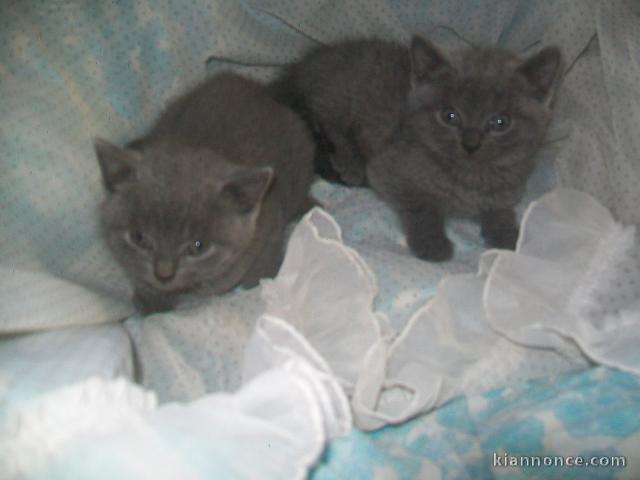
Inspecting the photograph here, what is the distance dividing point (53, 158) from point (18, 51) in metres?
0.23

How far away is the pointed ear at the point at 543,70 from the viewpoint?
4.70 ft

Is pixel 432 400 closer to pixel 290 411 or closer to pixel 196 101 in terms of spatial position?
pixel 290 411

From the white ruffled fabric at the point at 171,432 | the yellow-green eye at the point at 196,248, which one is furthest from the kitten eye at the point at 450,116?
the white ruffled fabric at the point at 171,432

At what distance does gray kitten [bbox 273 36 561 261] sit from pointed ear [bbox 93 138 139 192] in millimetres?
602

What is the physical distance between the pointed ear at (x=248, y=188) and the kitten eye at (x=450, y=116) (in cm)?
46

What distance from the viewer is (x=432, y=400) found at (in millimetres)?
1163

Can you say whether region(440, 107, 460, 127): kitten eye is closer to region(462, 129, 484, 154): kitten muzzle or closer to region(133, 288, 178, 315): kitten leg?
region(462, 129, 484, 154): kitten muzzle

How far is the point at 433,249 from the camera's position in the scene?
1.53 m

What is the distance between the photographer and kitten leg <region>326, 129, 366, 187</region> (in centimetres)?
175

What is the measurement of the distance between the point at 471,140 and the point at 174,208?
65cm

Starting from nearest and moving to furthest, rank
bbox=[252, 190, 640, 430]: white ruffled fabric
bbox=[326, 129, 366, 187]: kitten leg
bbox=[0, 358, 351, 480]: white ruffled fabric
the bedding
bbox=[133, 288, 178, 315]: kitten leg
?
bbox=[0, 358, 351, 480]: white ruffled fabric < the bedding < bbox=[252, 190, 640, 430]: white ruffled fabric < bbox=[133, 288, 178, 315]: kitten leg < bbox=[326, 129, 366, 187]: kitten leg

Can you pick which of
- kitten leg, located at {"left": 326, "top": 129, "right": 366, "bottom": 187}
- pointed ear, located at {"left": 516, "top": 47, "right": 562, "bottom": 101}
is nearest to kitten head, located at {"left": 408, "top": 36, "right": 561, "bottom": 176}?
pointed ear, located at {"left": 516, "top": 47, "right": 562, "bottom": 101}

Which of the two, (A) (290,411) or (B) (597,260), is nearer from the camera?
(A) (290,411)

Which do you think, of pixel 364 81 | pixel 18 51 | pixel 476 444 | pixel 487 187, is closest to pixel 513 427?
pixel 476 444
